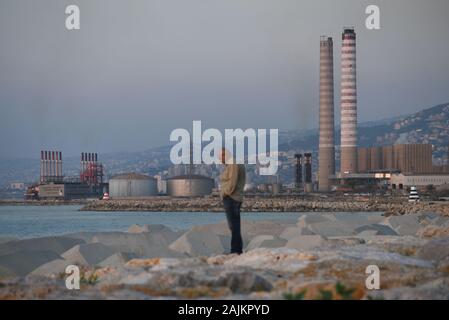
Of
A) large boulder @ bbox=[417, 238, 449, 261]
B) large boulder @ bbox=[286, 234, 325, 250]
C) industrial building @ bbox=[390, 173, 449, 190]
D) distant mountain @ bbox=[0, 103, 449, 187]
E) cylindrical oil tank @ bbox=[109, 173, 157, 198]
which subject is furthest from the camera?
distant mountain @ bbox=[0, 103, 449, 187]

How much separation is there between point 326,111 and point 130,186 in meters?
20.3

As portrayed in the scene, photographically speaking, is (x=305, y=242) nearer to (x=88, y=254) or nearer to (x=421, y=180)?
(x=88, y=254)

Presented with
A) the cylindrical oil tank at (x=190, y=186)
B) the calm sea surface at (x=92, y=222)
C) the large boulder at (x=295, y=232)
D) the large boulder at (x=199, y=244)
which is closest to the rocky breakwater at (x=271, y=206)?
the calm sea surface at (x=92, y=222)

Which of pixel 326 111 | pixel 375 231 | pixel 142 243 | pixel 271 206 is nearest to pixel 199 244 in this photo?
pixel 142 243

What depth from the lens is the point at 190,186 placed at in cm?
8981

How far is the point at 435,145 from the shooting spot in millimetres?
170750

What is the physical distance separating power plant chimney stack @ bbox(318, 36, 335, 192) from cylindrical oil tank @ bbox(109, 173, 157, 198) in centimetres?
1743

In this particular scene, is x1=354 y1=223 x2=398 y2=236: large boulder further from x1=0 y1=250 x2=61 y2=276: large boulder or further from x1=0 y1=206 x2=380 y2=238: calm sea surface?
x1=0 y1=206 x2=380 y2=238: calm sea surface

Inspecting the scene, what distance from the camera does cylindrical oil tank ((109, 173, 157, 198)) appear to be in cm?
9112

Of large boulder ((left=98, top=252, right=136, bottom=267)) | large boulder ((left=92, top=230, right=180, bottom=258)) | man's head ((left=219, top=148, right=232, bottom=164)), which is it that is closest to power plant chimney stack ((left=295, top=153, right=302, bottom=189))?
large boulder ((left=92, top=230, right=180, bottom=258))

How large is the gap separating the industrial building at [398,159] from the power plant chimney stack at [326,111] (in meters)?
4.67

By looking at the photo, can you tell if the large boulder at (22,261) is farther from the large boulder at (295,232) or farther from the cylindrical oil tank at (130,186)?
the cylindrical oil tank at (130,186)
